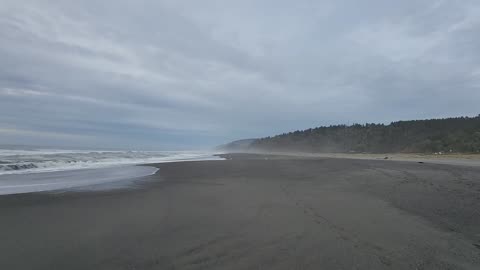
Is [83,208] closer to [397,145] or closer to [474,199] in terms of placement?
[474,199]

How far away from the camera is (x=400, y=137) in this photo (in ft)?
166

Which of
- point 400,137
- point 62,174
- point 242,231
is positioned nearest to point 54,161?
point 62,174

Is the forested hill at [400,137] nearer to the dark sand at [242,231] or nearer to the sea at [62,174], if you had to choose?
the dark sand at [242,231]

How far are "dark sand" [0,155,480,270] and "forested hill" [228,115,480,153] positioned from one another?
38.5 meters

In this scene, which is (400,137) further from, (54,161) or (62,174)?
(54,161)

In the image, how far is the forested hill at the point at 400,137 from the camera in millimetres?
36438

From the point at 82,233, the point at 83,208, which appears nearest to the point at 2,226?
the point at 83,208

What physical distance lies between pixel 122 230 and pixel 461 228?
228 inches

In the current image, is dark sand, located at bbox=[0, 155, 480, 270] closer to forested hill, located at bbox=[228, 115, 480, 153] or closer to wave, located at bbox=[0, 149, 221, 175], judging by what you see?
wave, located at bbox=[0, 149, 221, 175]

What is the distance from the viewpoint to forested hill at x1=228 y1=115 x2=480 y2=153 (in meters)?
36.4

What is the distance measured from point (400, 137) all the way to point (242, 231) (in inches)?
2290

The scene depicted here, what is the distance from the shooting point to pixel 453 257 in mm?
2982

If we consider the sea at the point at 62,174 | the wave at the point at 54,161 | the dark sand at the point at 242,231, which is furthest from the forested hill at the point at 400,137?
the sea at the point at 62,174

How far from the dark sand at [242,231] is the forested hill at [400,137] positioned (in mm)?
38495
